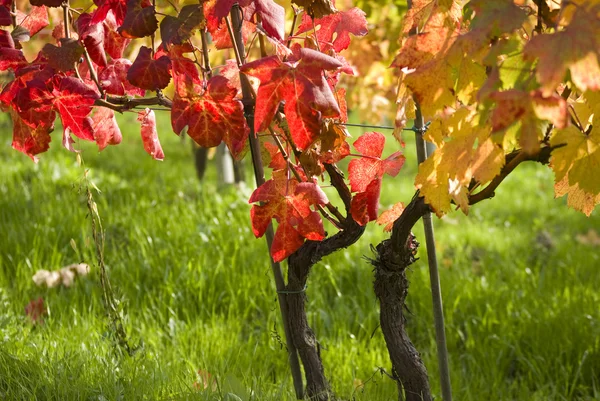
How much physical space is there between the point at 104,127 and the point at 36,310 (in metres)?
0.97

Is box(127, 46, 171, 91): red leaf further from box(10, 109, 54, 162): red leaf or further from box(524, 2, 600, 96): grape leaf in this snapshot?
box(524, 2, 600, 96): grape leaf

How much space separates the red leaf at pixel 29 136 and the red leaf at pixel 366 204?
0.71 metres

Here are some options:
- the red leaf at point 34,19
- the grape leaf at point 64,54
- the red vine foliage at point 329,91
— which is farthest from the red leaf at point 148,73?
the red leaf at point 34,19

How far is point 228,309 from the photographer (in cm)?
259

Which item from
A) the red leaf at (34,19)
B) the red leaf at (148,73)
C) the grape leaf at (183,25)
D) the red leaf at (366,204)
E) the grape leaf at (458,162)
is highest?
the red leaf at (34,19)

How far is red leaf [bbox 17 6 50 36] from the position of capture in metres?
1.59

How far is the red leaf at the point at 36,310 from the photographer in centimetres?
232

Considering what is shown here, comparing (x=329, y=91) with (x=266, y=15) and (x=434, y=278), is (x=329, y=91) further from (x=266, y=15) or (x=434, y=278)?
(x=434, y=278)

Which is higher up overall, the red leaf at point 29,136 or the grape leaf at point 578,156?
the red leaf at point 29,136

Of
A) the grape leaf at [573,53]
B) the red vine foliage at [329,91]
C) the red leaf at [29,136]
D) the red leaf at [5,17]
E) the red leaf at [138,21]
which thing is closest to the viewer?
the grape leaf at [573,53]

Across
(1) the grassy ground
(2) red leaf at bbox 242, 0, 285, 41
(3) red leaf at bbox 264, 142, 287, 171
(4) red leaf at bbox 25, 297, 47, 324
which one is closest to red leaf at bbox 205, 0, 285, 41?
(2) red leaf at bbox 242, 0, 285, 41

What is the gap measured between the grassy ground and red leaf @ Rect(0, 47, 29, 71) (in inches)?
24.2

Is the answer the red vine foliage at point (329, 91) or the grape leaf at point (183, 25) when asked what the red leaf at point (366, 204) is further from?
the grape leaf at point (183, 25)

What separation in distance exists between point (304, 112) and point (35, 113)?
2.05ft
